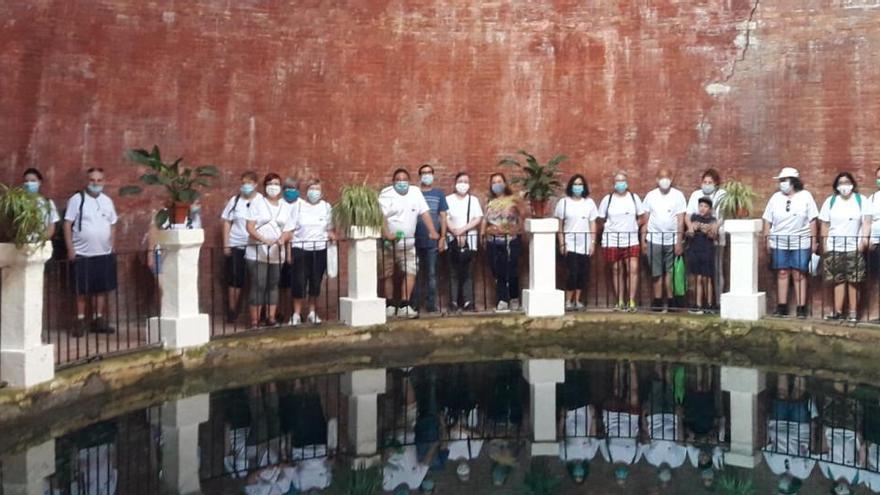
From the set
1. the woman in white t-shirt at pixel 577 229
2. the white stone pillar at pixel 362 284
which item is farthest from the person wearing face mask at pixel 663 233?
the white stone pillar at pixel 362 284

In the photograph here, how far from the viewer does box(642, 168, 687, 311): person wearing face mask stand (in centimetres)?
1213

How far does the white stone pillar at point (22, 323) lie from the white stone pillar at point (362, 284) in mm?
3493

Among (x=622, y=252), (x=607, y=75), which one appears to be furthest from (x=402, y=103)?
(x=622, y=252)

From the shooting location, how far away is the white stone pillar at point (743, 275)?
11211 mm

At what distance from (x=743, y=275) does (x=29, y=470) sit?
302 inches

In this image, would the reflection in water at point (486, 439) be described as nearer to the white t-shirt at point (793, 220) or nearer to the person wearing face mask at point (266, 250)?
the person wearing face mask at point (266, 250)

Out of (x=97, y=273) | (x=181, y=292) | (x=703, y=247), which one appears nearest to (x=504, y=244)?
(x=703, y=247)

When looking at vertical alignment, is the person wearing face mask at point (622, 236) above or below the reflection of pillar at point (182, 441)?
above

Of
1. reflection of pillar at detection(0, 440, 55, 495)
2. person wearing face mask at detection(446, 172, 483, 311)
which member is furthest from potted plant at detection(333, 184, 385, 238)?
reflection of pillar at detection(0, 440, 55, 495)

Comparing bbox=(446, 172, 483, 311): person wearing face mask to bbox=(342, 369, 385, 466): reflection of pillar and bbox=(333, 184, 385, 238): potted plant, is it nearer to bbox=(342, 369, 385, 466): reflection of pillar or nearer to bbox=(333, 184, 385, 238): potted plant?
bbox=(333, 184, 385, 238): potted plant

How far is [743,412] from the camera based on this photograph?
845cm

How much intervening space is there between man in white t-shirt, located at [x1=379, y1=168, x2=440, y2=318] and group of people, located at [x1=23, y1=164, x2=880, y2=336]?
0.01 meters

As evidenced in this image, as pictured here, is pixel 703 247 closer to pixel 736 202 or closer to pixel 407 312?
pixel 736 202

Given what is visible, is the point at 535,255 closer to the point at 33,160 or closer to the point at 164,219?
the point at 164,219
